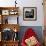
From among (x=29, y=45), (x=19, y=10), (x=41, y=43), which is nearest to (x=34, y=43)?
(x=29, y=45)

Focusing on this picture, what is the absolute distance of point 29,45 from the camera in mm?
5262

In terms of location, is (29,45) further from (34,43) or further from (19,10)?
(19,10)

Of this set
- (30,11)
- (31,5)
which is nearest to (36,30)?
(30,11)

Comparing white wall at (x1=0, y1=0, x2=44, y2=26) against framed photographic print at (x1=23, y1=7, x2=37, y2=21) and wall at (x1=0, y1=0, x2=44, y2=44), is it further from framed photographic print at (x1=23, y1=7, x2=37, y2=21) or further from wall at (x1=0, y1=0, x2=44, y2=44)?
framed photographic print at (x1=23, y1=7, x2=37, y2=21)

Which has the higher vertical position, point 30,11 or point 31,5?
point 31,5

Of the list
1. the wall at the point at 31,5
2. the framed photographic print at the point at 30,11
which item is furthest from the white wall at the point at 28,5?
the framed photographic print at the point at 30,11

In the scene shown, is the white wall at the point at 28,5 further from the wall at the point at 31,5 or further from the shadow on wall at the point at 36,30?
the shadow on wall at the point at 36,30

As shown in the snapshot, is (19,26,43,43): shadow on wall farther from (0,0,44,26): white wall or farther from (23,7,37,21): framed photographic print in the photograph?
(23,7,37,21): framed photographic print

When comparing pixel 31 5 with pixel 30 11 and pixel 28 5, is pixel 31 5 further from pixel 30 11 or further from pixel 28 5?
pixel 30 11

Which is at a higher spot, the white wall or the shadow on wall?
the white wall

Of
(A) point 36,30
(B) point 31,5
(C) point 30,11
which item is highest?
(B) point 31,5

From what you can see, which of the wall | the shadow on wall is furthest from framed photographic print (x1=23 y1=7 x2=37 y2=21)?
the shadow on wall

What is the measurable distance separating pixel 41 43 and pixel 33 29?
0.59 m

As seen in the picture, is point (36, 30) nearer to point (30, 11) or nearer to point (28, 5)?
point (30, 11)
